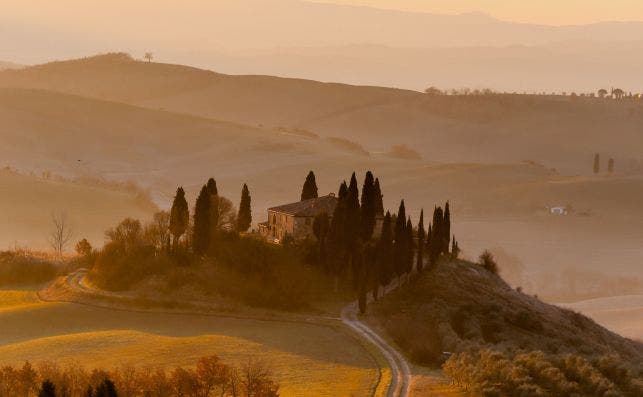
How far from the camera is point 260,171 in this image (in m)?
184

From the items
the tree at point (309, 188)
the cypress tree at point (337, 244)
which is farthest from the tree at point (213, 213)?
the tree at point (309, 188)

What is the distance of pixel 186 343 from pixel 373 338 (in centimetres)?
1065

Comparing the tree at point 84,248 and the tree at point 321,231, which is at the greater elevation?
the tree at point 321,231

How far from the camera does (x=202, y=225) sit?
68.9 m

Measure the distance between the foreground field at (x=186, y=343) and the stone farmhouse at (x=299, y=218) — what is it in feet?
45.3

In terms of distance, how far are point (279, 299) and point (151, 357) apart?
47.0 ft

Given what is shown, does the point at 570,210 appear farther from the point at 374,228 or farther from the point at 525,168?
the point at 374,228

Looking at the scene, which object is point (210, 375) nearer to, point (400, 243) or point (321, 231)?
point (400, 243)

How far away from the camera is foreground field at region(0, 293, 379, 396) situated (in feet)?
162

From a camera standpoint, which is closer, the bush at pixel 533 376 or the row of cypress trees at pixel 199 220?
the bush at pixel 533 376

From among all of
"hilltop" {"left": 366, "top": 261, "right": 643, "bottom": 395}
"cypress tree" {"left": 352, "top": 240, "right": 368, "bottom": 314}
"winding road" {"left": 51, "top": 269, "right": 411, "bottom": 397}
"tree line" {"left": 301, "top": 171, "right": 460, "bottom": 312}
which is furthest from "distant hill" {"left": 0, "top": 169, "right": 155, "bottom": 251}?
"hilltop" {"left": 366, "top": 261, "right": 643, "bottom": 395}

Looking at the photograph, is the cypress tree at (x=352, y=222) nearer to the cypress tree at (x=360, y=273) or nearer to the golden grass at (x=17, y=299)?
the cypress tree at (x=360, y=273)

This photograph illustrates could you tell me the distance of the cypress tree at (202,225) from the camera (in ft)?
226

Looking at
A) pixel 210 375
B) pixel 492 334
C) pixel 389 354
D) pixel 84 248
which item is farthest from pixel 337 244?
pixel 210 375
